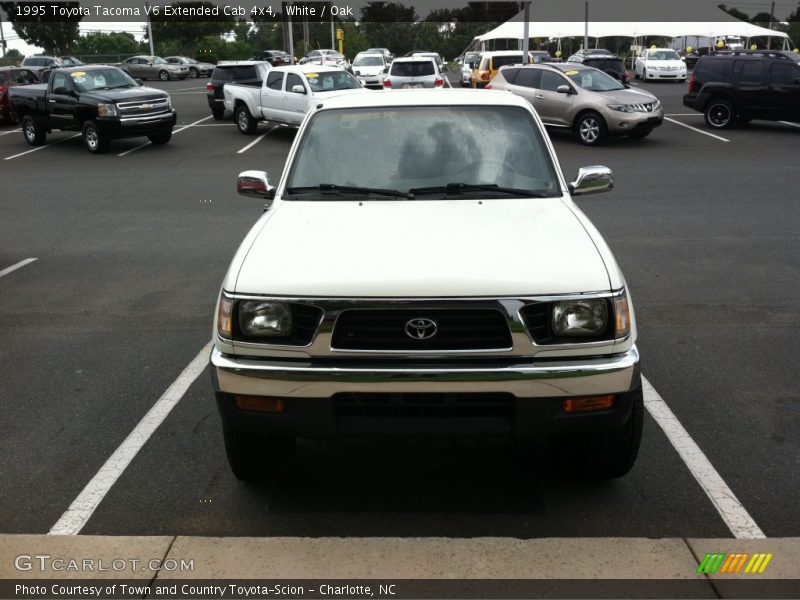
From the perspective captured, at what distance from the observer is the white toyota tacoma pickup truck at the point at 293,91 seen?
19766 mm

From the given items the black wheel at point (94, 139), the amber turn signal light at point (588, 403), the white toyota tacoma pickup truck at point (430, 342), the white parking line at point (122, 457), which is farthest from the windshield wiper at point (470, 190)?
the black wheel at point (94, 139)

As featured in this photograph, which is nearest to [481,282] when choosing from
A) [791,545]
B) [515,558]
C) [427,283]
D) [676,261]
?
[427,283]

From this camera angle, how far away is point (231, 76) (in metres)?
24.8

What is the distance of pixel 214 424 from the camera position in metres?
5.02

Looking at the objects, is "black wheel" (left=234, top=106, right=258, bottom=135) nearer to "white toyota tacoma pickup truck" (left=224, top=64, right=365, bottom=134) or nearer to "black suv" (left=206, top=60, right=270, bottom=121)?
"white toyota tacoma pickup truck" (left=224, top=64, right=365, bottom=134)

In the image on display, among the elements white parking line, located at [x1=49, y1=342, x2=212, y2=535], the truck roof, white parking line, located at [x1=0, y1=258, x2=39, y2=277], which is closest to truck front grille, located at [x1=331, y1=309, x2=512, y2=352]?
white parking line, located at [x1=49, y1=342, x2=212, y2=535]

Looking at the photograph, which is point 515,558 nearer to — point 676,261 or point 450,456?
point 450,456

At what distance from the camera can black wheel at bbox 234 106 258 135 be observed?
22094mm

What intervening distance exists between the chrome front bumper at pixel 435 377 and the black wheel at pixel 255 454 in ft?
1.50

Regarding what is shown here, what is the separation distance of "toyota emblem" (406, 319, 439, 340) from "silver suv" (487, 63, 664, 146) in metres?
15.3

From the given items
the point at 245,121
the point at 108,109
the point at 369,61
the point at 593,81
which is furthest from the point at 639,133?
the point at 369,61

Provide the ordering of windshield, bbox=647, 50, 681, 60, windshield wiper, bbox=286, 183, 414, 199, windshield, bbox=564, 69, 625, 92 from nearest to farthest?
windshield wiper, bbox=286, 183, 414, 199
windshield, bbox=564, 69, 625, 92
windshield, bbox=647, 50, 681, 60

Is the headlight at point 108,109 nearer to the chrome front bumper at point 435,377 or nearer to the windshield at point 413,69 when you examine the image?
the windshield at point 413,69

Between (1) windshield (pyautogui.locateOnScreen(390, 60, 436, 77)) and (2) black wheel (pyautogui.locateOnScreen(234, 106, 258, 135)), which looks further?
(1) windshield (pyautogui.locateOnScreen(390, 60, 436, 77))
